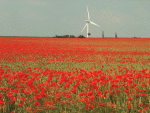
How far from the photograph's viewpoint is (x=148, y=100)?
4.25 m


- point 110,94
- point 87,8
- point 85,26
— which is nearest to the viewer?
point 110,94

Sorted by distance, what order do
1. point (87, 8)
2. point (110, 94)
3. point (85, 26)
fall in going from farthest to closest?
1. point (85, 26)
2. point (87, 8)
3. point (110, 94)

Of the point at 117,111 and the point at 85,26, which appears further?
the point at 85,26

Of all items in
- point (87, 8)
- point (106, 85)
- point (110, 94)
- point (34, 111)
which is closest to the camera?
point (34, 111)

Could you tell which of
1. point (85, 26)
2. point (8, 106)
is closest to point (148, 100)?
point (8, 106)

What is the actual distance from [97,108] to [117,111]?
1.39 feet

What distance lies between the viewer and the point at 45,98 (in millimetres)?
4215

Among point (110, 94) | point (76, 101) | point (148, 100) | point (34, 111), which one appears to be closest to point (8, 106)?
point (34, 111)

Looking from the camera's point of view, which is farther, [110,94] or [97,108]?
[110,94]

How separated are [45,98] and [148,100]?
8.09ft

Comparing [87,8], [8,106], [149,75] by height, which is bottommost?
[8,106]

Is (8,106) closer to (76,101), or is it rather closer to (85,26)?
(76,101)

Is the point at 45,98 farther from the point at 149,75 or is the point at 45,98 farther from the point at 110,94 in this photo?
the point at 149,75

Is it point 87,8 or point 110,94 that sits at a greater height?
point 87,8
